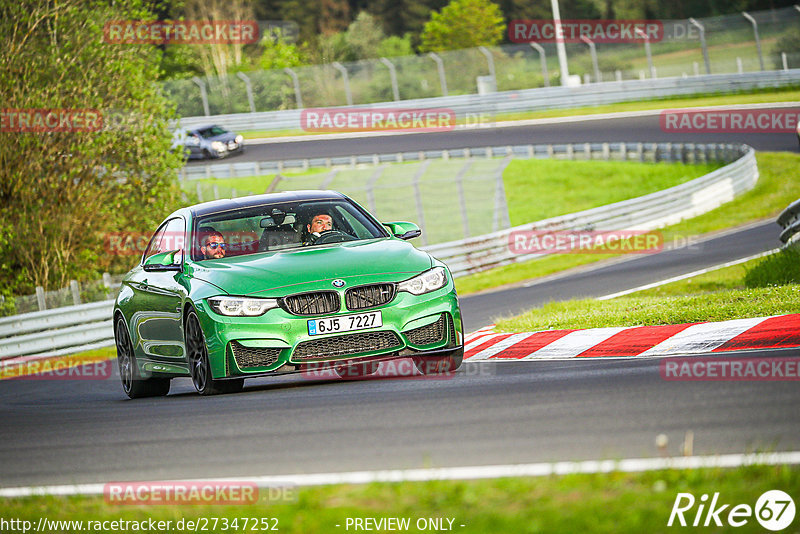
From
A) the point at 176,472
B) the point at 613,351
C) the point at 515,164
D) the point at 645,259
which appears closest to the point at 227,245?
the point at 613,351

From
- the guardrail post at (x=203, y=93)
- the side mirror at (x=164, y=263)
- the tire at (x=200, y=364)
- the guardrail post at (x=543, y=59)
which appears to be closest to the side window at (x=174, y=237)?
the side mirror at (x=164, y=263)

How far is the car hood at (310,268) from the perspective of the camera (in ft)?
27.1

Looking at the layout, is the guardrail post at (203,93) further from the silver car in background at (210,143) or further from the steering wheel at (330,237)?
the steering wheel at (330,237)

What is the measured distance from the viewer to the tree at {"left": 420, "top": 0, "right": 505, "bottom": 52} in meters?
84.1

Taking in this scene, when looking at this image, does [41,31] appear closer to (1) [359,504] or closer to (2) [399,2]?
(1) [359,504]

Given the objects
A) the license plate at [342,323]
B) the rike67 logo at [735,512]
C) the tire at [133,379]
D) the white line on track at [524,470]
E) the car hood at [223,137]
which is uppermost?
the rike67 logo at [735,512]

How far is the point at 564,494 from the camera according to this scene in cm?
425

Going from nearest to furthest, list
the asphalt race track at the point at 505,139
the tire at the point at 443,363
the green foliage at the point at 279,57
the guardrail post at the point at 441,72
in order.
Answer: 1. the tire at the point at 443,363
2. the asphalt race track at the point at 505,139
3. the guardrail post at the point at 441,72
4. the green foliage at the point at 279,57

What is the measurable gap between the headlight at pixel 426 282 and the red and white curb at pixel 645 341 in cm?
121

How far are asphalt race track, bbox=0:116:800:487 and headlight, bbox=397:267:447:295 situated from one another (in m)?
0.67

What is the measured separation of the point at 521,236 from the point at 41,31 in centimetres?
1077

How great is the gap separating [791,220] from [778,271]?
1402mm

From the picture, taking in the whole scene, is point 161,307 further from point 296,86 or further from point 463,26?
point 463,26

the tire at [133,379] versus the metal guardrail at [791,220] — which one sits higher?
the tire at [133,379]
